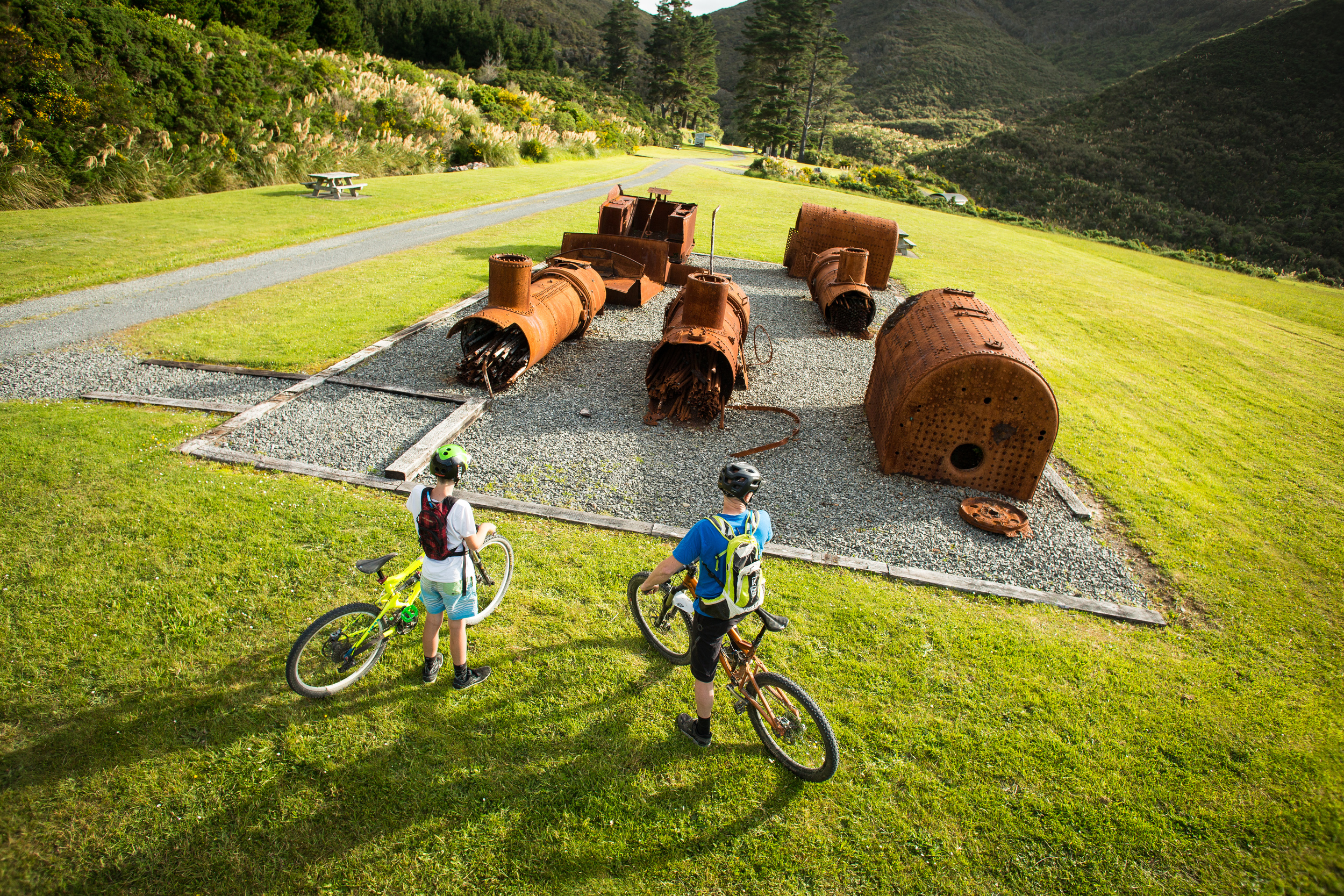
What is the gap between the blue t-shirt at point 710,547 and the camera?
143 inches

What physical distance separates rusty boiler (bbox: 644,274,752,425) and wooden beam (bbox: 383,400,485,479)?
240 centimetres

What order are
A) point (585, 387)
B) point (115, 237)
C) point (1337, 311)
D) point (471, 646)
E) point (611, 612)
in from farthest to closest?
point (1337, 311) → point (115, 237) → point (585, 387) → point (611, 612) → point (471, 646)

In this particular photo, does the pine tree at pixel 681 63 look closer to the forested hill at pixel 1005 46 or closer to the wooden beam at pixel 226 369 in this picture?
the forested hill at pixel 1005 46

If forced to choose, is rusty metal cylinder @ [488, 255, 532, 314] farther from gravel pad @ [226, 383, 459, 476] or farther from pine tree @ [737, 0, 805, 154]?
pine tree @ [737, 0, 805, 154]

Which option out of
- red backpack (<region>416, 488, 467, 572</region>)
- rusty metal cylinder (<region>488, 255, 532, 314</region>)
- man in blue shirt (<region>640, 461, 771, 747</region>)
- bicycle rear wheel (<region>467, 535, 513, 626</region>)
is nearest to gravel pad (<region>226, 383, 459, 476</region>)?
rusty metal cylinder (<region>488, 255, 532, 314</region>)

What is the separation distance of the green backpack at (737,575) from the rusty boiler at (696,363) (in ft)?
16.2

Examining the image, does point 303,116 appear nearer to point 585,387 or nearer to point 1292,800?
point 585,387

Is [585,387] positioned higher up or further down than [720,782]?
higher up

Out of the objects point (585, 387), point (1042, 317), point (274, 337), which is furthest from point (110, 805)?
point (1042, 317)

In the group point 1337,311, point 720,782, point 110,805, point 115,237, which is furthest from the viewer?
point 1337,311

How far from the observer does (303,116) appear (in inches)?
922

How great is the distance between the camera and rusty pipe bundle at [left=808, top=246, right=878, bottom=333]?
43.1 ft

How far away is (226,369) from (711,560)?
8.69 metres

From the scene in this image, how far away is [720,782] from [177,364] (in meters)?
9.64
